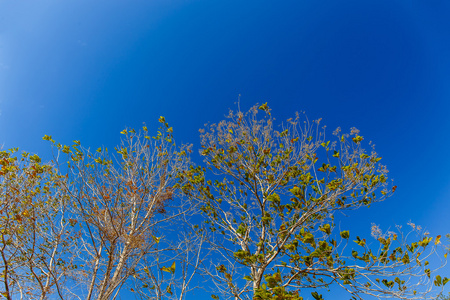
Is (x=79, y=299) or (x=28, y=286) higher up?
(x=28, y=286)

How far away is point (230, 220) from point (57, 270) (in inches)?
177

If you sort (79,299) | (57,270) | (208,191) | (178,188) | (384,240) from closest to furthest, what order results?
(384,240) → (79,299) → (57,270) → (208,191) → (178,188)

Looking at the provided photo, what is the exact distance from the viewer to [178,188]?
6188 millimetres

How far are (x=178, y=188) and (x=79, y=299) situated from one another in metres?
3.35

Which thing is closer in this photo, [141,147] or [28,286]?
[28,286]

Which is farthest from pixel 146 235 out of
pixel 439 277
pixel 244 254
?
pixel 439 277

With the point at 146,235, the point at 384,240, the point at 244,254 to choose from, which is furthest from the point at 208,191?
the point at 384,240

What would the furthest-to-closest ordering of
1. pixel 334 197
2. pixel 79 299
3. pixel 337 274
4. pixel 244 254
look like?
pixel 79 299
pixel 334 197
pixel 337 274
pixel 244 254

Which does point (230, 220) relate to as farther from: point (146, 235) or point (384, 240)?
point (384, 240)

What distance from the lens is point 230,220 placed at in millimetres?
5781

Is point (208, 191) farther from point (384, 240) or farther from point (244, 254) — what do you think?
point (384, 240)

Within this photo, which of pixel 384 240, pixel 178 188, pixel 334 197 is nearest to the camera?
pixel 384 240

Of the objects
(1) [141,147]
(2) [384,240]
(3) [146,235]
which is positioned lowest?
(2) [384,240]

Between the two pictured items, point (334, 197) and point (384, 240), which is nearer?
point (384, 240)
